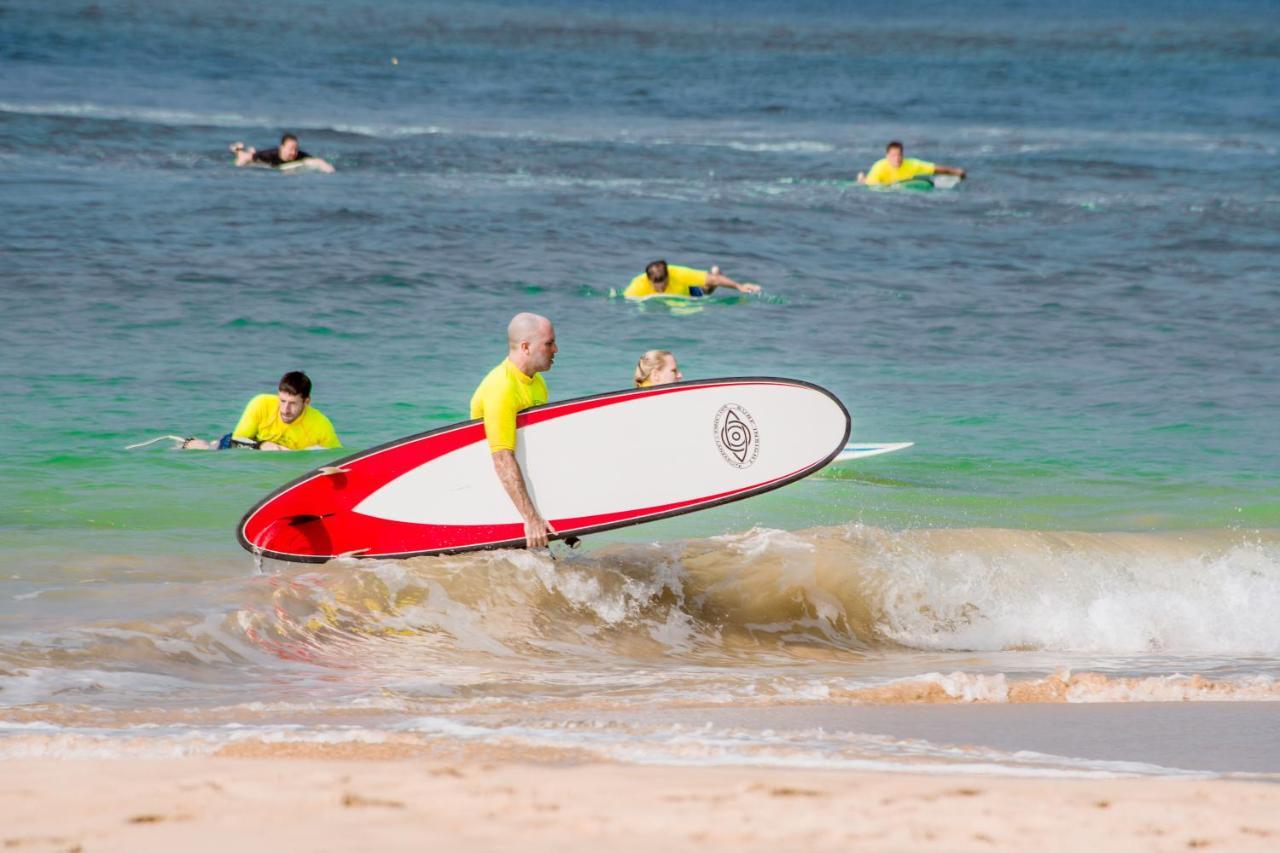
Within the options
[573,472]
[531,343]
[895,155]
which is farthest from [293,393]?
[895,155]

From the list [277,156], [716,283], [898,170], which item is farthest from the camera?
[898,170]

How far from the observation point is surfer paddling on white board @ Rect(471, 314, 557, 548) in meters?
7.53

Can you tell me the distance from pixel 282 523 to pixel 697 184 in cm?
2164

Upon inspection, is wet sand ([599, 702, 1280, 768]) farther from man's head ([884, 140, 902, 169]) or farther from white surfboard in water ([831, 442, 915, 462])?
man's head ([884, 140, 902, 169])

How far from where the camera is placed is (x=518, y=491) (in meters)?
7.80

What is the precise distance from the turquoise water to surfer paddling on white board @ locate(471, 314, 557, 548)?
2.71 ft

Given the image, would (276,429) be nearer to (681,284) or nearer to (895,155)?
(681,284)

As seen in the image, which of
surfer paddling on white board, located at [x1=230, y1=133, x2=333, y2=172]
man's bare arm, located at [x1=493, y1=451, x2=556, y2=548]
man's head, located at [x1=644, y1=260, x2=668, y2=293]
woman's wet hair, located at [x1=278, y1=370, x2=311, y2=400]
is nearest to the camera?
man's bare arm, located at [x1=493, y1=451, x2=556, y2=548]

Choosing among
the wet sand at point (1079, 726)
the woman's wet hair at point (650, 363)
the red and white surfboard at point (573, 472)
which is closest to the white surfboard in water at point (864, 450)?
the woman's wet hair at point (650, 363)

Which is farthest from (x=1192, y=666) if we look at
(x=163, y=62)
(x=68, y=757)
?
(x=163, y=62)

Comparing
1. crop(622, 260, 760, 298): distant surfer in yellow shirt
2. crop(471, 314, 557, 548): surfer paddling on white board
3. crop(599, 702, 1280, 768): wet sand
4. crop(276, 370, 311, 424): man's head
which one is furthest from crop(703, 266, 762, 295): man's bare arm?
crop(599, 702, 1280, 768): wet sand

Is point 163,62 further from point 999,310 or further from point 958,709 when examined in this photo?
point 958,709

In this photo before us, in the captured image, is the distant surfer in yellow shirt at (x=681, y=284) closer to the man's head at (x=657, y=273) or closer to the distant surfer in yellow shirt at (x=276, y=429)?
the man's head at (x=657, y=273)

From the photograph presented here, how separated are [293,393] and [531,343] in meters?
4.30
